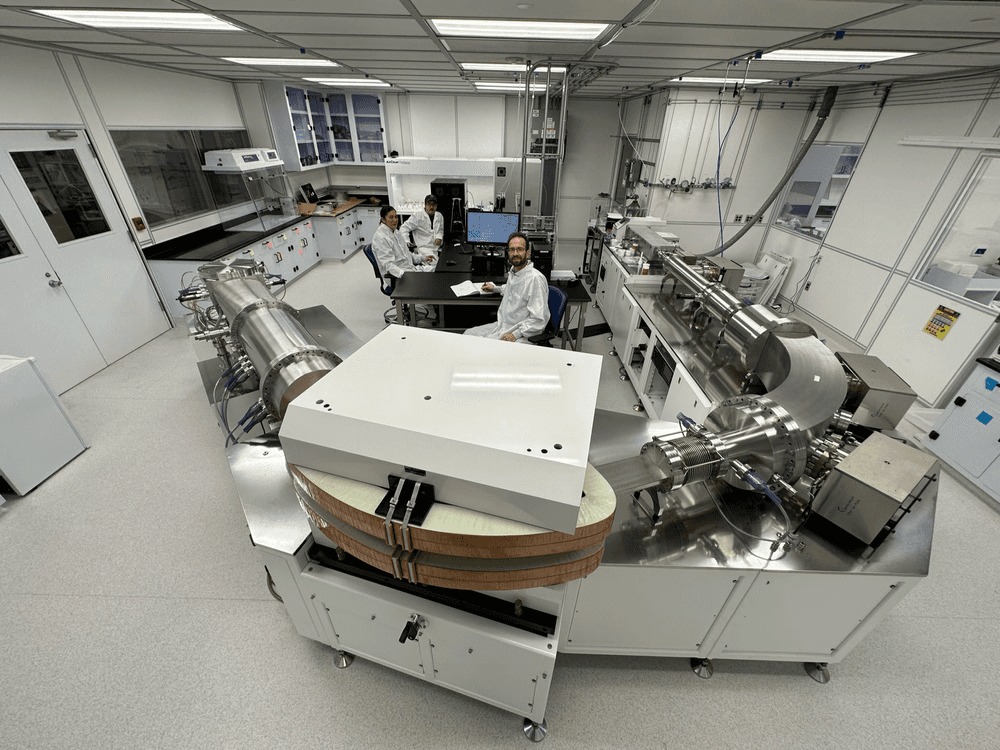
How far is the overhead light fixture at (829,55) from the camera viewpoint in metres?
2.47

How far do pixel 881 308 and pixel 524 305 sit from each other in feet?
11.4

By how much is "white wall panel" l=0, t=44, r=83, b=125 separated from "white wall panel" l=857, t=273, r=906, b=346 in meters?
7.10

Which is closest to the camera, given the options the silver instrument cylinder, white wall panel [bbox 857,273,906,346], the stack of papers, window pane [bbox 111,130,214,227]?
the silver instrument cylinder

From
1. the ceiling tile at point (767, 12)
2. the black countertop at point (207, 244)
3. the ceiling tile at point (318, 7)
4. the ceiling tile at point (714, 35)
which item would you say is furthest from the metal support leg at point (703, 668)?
the black countertop at point (207, 244)

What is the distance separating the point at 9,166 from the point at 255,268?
2.09m

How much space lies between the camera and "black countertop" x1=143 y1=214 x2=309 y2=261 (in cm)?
392

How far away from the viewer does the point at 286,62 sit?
3.48m

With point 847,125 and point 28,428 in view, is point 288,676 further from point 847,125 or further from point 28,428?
point 847,125

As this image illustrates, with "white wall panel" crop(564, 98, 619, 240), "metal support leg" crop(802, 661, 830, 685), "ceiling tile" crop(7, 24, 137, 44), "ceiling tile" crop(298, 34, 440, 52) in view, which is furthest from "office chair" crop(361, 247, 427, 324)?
"metal support leg" crop(802, 661, 830, 685)

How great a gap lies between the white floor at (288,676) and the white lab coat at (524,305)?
1912mm

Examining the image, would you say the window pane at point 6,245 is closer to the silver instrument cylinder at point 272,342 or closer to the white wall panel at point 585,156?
the silver instrument cylinder at point 272,342

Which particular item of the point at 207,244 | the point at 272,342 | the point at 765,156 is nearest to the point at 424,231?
the point at 207,244

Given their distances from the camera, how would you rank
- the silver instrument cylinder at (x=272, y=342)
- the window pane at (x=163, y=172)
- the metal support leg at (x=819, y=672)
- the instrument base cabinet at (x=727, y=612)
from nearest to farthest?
the instrument base cabinet at (x=727, y=612) < the silver instrument cylinder at (x=272, y=342) < the metal support leg at (x=819, y=672) < the window pane at (x=163, y=172)

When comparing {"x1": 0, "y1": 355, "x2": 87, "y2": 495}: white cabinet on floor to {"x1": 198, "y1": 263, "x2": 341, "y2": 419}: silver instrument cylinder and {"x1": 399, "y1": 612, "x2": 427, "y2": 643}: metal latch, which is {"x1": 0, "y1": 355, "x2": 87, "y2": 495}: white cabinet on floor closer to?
{"x1": 198, "y1": 263, "x2": 341, "y2": 419}: silver instrument cylinder
